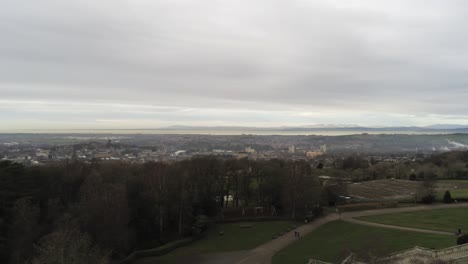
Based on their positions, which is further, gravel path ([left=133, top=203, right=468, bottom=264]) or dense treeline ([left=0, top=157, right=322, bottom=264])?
gravel path ([left=133, top=203, right=468, bottom=264])

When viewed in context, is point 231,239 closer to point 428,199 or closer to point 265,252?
point 265,252

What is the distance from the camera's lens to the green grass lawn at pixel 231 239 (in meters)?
33.7

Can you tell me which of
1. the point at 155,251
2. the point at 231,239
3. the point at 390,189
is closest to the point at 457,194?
the point at 390,189

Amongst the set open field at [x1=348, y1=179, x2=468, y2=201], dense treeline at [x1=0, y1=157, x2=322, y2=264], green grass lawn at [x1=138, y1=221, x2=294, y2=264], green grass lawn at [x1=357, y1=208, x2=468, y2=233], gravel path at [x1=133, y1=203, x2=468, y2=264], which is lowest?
green grass lawn at [x1=138, y1=221, x2=294, y2=264]

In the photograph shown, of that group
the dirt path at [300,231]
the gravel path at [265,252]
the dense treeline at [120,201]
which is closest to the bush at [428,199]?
the dirt path at [300,231]

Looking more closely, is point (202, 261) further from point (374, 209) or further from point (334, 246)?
point (374, 209)

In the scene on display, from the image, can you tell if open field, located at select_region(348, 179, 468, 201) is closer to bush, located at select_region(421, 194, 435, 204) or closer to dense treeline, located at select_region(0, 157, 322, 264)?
bush, located at select_region(421, 194, 435, 204)

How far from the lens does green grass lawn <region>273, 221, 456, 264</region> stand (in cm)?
2800

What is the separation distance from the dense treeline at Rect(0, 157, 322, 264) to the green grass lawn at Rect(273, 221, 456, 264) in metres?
10.4

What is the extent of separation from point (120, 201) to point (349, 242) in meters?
21.2

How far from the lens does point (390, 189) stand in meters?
65.8

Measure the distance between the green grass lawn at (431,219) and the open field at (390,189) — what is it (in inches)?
441

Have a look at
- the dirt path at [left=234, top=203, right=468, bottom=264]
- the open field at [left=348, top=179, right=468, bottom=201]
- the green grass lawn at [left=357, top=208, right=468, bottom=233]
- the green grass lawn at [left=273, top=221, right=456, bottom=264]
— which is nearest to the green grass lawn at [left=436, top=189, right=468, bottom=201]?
the open field at [left=348, top=179, right=468, bottom=201]

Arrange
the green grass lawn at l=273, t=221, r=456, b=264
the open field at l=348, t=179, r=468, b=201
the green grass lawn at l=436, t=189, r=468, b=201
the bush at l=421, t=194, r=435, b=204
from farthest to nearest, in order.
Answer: the open field at l=348, t=179, r=468, b=201
the green grass lawn at l=436, t=189, r=468, b=201
the bush at l=421, t=194, r=435, b=204
the green grass lawn at l=273, t=221, r=456, b=264
